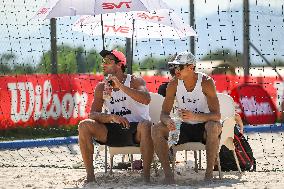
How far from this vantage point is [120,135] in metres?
7.97

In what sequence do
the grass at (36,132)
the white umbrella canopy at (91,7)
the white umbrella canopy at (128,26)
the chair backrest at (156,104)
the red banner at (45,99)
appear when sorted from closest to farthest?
the white umbrella canopy at (91,7) → the chair backrest at (156,104) → the white umbrella canopy at (128,26) → the grass at (36,132) → the red banner at (45,99)

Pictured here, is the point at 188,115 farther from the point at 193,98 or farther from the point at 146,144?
the point at 146,144

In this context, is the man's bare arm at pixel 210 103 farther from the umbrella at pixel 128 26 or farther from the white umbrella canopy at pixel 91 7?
the umbrella at pixel 128 26

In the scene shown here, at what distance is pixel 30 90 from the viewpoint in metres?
13.4

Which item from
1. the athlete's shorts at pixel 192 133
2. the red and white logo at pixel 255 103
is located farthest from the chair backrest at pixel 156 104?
the red and white logo at pixel 255 103

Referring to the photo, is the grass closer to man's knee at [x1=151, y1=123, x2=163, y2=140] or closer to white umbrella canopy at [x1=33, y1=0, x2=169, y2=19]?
white umbrella canopy at [x1=33, y1=0, x2=169, y2=19]

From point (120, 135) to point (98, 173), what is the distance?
0.98 metres

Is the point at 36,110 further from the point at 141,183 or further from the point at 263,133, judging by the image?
the point at 141,183

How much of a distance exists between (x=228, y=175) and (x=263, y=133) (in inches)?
243

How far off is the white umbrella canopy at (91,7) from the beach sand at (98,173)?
1677 millimetres

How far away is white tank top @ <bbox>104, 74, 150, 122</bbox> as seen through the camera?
A: 810cm

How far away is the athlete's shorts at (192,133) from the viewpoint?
308 inches

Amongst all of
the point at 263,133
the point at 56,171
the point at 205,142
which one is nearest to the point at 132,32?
the point at 56,171

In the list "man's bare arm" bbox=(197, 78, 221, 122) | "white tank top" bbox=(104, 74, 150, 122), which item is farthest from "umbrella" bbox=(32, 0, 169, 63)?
"man's bare arm" bbox=(197, 78, 221, 122)
